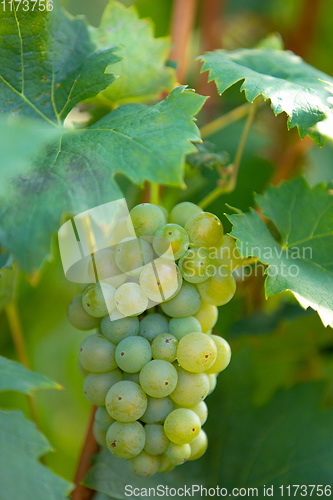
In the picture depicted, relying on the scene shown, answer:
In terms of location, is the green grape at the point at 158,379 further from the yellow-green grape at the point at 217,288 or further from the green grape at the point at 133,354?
the yellow-green grape at the point at 217,288

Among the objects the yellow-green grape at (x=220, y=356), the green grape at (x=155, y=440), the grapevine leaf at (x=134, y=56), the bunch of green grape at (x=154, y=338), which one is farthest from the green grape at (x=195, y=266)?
the grapevine leaf at (x=134, y=56)

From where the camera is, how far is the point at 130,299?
631mm

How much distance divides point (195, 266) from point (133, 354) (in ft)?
0.49

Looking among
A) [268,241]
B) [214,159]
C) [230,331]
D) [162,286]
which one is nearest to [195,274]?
[162,286]

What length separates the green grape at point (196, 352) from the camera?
624 mm

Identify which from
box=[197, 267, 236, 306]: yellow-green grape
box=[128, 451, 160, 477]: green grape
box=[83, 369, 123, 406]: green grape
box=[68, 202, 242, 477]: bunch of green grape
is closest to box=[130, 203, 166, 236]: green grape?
box=[68, 202, 242, 477]: bunch of green grape

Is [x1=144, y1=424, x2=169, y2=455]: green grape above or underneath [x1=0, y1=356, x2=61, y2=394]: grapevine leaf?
underneath

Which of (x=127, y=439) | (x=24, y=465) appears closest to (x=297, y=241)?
(x=127, y=439)

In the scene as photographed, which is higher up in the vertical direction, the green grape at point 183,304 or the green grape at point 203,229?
the green grape at point 203,229

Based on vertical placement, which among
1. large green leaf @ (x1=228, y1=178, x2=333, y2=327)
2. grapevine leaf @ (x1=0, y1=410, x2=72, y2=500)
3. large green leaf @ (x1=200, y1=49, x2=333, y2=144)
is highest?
large green leaf @ (x1=200, y1=49, x2=333, y2=144)

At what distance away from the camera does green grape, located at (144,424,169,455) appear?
65 cm

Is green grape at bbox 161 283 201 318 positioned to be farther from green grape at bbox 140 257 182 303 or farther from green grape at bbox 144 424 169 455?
green grape at bbox 144 424 169 455

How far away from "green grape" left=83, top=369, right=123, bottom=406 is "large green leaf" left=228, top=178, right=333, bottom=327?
0.82 feet

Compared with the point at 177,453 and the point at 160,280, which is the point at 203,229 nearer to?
the point at 160,280
